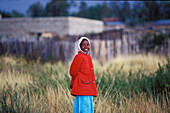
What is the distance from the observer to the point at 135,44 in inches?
441

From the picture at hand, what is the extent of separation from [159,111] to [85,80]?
1598mm

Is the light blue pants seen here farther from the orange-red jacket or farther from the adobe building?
the adobe building

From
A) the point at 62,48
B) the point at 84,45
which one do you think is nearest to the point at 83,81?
the point at 84,45

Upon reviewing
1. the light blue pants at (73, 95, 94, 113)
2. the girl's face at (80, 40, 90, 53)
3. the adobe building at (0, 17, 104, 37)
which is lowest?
the light blue pants at (73, 95, 94, 113)

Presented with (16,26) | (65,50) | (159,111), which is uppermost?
(16,26)

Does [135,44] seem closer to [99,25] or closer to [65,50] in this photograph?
[65,50]

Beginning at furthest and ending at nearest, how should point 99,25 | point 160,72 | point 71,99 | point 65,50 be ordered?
1. point 99,25
2. point 65,50
3. point 160,72
4. point 71,99

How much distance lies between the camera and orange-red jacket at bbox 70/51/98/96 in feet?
9.04

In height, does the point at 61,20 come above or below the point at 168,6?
below

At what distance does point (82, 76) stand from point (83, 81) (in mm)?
78

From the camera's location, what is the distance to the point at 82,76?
2816 mm

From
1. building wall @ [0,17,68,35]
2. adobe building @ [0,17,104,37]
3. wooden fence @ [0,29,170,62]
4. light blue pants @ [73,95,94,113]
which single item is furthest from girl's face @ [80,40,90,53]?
building wall @ [0,17,68,35]

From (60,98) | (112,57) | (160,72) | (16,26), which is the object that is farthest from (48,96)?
(16,26)

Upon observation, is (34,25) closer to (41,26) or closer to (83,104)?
(41,26)
